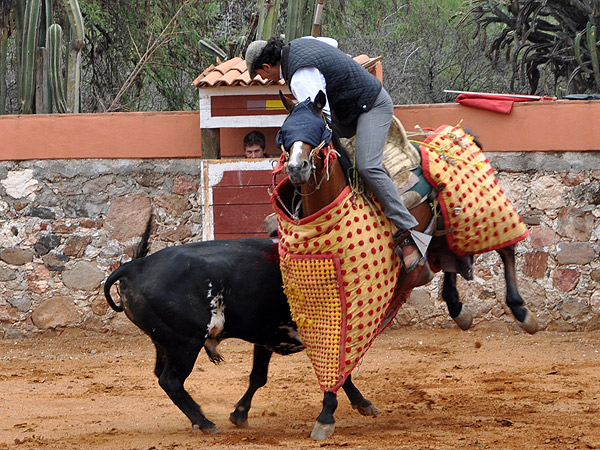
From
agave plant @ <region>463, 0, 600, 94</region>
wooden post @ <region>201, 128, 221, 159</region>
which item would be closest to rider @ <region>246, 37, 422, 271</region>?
wooden post @ <region>201, 128, 221, 159</region>

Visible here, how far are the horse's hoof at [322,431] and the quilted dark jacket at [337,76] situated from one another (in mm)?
1815

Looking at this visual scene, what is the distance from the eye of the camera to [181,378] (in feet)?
18.1

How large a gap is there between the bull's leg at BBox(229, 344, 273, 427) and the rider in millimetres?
1227

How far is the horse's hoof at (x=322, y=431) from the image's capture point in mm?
5195

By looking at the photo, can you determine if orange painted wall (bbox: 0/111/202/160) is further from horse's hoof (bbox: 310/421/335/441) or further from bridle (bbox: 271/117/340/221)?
horse's hoof (bbox: 310/421/335/441)

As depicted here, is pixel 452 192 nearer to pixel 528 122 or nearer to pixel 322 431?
pixel 322 431

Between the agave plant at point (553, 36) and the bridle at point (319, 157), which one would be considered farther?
the agave plant at point (553, 36)

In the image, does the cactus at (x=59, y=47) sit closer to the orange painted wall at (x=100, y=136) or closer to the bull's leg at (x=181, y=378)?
the orange painted wall at (x=100, y=136)

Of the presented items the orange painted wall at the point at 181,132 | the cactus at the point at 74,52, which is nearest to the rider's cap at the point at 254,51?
the orange painted wall at the point at 181,132

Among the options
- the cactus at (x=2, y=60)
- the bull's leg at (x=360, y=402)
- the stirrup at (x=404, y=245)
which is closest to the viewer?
the stirrup at (x=404, y=245)

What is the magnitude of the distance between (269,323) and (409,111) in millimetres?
3976

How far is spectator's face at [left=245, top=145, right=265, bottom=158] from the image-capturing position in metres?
8.77

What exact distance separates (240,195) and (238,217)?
22 cm

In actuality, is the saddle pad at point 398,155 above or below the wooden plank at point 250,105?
below
